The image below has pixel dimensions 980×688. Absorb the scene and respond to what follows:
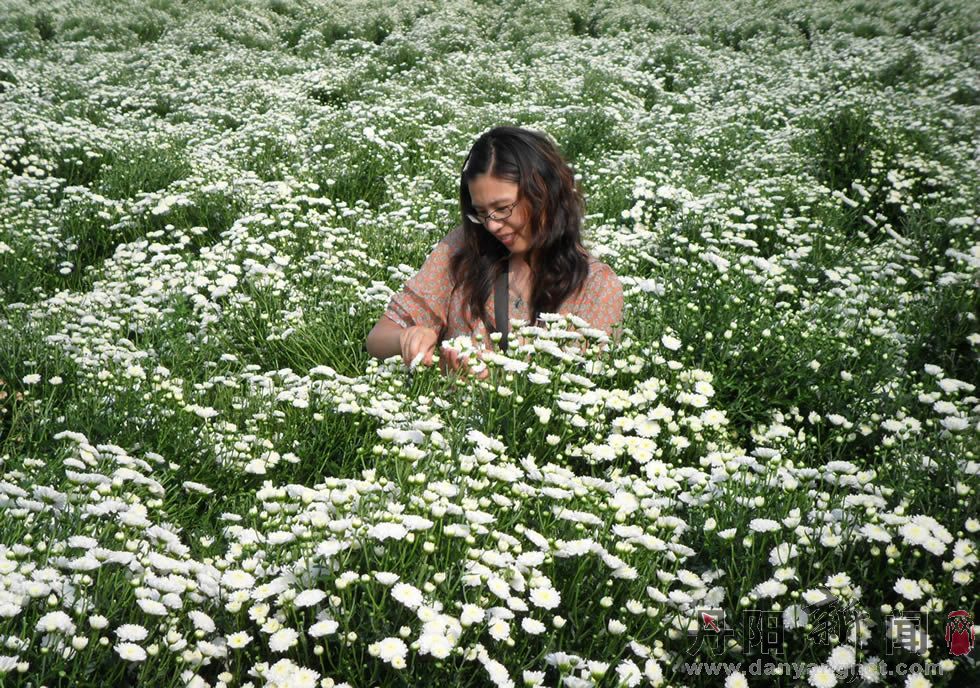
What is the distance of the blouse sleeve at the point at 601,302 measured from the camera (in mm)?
3658

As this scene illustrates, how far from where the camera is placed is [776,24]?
1349 cm

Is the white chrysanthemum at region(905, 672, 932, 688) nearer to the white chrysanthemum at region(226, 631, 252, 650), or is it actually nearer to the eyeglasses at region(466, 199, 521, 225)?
the white chrysanthemum at region(226, 631, 252, 650)

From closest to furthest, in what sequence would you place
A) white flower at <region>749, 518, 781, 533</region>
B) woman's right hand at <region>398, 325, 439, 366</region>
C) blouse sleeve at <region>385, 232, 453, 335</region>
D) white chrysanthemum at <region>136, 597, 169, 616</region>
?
1. white chrysanthemum at <region>136, 597, 169, 616</region>
2. white flower at <region>749, 518, 781, 533</region>
3. woman's right hand at <region>398, 325, 439, 366</region>
4. blouse sleeve at <region>385, 232, 453, 335</region>

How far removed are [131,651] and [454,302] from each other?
7.29 feet

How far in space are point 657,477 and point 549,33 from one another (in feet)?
43.5

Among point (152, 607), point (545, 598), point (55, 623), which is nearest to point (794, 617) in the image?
point (545, 598)

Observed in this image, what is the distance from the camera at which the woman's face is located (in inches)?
136

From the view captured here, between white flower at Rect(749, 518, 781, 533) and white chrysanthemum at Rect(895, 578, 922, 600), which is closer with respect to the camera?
white chrysanthemum at Rect(895, 578, 922, 600)

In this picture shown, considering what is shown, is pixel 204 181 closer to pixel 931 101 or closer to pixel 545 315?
pixel 545 315

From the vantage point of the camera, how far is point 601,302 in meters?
3.67

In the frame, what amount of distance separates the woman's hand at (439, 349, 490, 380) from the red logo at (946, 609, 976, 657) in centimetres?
161

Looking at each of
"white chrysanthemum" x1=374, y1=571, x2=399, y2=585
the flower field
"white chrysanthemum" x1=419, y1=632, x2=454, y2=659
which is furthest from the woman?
"white chrysanthemum" x1=419, y1=632, x2=454, y2=659

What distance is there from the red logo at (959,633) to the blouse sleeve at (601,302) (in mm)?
1756

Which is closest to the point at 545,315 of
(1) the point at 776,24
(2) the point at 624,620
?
(2) the point at 624,620
